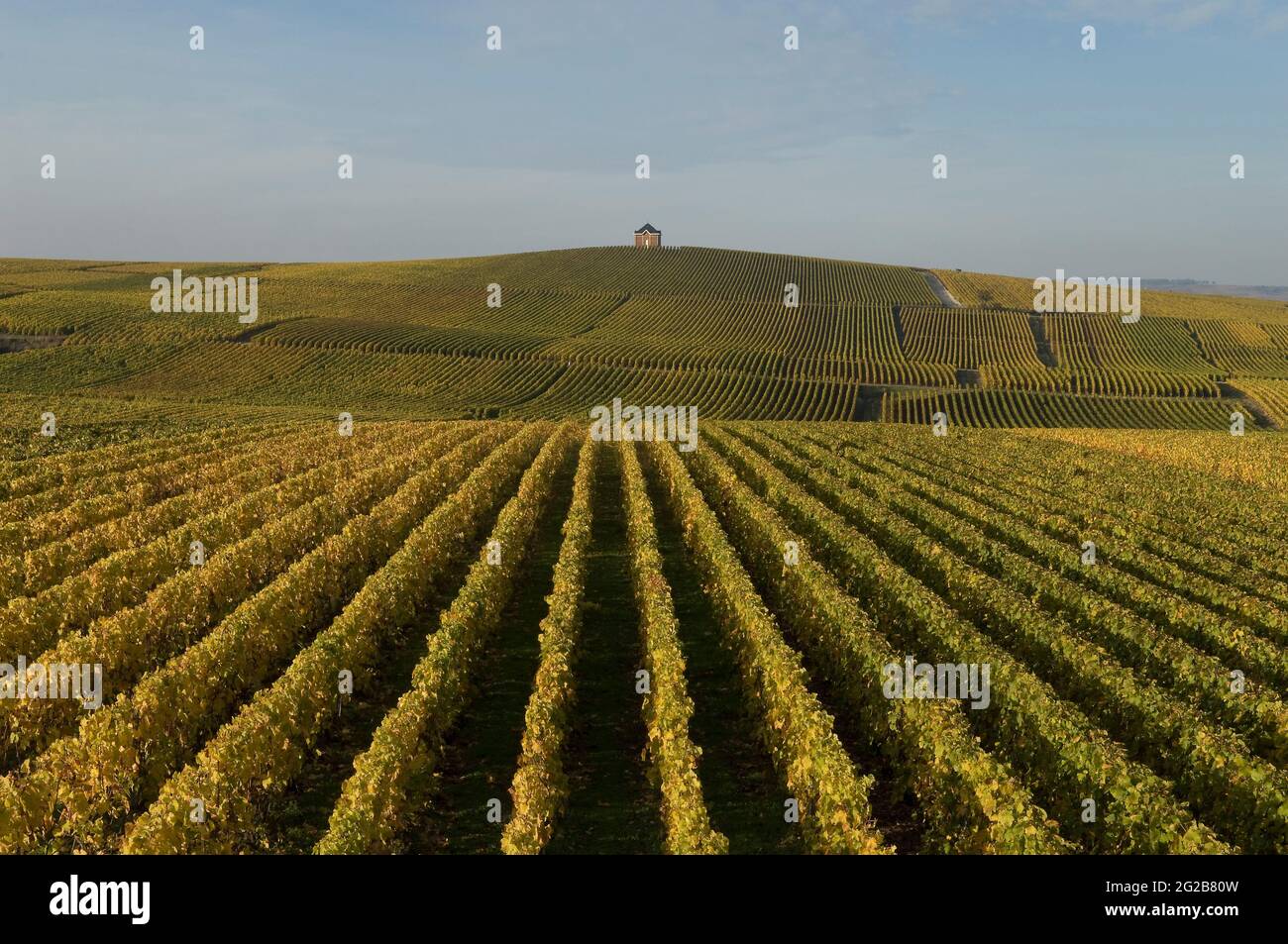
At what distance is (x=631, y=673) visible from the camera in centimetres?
1519

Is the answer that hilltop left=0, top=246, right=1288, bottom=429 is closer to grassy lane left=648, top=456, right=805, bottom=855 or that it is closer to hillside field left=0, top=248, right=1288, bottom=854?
hillside field left=0, top=248, right=1288, bottom=854

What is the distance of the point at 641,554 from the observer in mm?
19469

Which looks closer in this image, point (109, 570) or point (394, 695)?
point (394, 695)

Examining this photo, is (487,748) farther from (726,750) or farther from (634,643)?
(634,643)

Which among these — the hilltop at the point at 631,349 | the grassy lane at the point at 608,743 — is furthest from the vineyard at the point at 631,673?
the hilltop at the point at 631,349

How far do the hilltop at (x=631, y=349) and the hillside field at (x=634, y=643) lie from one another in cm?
2789

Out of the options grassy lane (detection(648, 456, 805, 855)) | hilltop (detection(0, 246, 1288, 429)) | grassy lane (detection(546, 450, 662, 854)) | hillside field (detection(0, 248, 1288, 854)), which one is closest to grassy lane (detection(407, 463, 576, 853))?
hillside field (detection(0, 248, 1288, 854))

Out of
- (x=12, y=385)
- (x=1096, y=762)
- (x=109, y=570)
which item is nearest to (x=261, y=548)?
(x=109, y=570)

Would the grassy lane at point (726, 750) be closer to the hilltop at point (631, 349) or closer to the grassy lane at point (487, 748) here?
the grassy lane at point (487, 748)

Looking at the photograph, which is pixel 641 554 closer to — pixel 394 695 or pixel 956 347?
pixel 394 695

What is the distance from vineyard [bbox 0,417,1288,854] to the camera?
33.1 feet

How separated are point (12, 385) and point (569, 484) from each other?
59.5 meters

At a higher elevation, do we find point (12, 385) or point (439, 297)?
point (439, 297)

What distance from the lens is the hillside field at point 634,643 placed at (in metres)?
10.2
